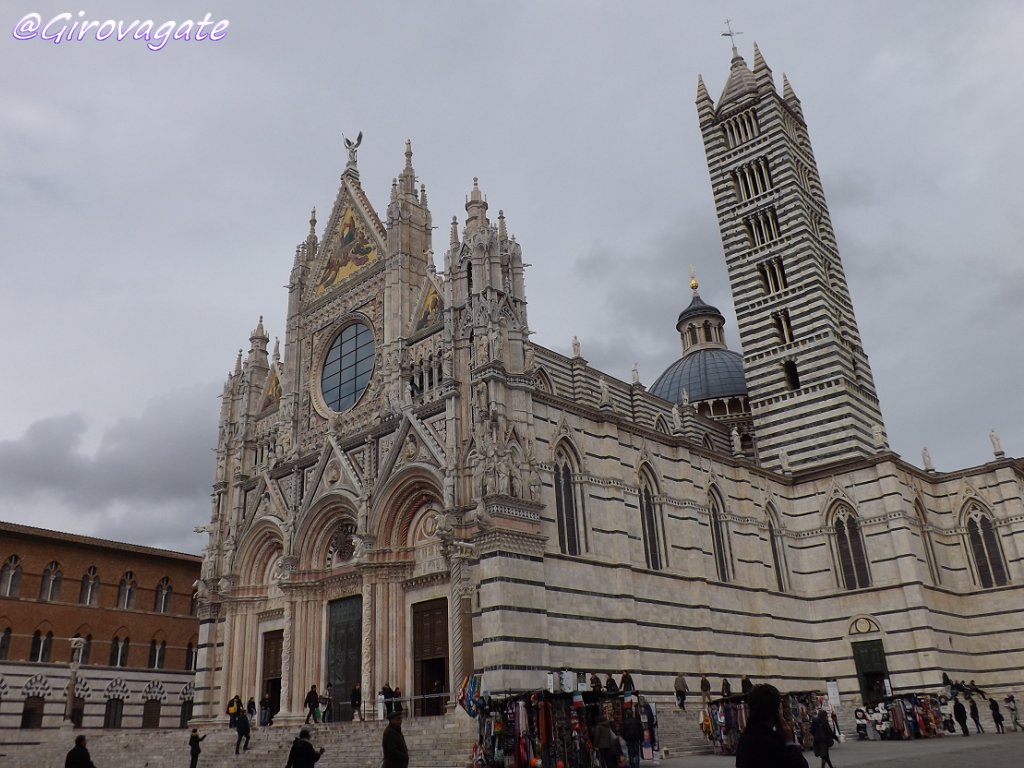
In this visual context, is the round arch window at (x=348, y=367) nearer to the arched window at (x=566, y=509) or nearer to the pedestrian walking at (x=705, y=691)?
the arched window at (x=566, y=509)

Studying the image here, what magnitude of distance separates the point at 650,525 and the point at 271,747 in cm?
1285

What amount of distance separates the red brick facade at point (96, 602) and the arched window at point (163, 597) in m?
0.07

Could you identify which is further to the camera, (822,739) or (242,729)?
(242,729)

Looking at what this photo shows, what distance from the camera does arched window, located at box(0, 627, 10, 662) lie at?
31.8 metres

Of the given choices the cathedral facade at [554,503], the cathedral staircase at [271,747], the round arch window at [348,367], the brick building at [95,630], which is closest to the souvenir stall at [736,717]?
the cathedral facade at [554,503]

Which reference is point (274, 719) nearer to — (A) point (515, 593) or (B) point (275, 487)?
(B) point (275, 487)

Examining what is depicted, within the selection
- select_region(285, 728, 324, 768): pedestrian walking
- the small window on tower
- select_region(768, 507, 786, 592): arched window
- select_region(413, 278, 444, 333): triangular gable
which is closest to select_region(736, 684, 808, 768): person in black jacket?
select_region(285, 728, 324, 768): pedestrian walking

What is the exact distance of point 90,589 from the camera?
34969 mm

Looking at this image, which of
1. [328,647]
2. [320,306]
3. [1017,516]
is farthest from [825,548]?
[320,306]

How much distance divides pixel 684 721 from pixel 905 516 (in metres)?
13.8

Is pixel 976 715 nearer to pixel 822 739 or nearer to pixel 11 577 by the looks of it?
pixel 822 739

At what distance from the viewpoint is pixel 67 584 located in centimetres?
3419

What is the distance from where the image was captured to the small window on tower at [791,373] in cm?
3697

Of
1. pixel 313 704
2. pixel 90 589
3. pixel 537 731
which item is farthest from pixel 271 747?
pixel 90 589
